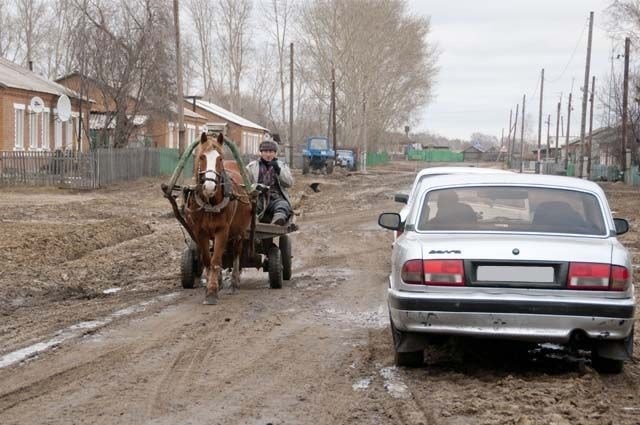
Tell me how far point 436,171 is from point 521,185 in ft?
16.0

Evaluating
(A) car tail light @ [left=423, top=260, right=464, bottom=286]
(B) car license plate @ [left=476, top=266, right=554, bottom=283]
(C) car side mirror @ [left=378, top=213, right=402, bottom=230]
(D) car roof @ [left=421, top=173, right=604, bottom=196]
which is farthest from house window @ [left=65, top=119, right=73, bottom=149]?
(B) car license plate @ [left=476, top=266, right=554, bottom=283]

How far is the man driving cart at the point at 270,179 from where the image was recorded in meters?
11.8

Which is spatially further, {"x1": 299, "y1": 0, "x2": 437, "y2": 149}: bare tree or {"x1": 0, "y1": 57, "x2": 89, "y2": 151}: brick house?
{"x1": 299, "y1": 0, "x2": 437, "y2": 149}: bare tree

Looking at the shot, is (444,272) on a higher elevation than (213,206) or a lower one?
lower

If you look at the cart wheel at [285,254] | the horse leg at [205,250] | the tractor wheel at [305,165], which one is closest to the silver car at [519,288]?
the horse leg at [205,250]

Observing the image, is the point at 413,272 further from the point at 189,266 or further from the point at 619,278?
the point at 189,266

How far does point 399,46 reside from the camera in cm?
7756

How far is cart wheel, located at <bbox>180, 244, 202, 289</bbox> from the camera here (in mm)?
11164

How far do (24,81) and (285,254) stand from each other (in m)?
31.3

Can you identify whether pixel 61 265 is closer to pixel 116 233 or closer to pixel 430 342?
pixel 116 233

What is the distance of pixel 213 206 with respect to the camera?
32.7 ft

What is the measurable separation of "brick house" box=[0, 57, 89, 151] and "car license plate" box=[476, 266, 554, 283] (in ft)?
105

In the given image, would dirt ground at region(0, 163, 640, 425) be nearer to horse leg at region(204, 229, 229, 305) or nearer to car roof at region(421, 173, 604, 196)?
horse leg at region(204, 229, 229, 305)

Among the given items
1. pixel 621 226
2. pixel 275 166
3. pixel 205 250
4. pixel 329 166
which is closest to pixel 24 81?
pixel 329 166
